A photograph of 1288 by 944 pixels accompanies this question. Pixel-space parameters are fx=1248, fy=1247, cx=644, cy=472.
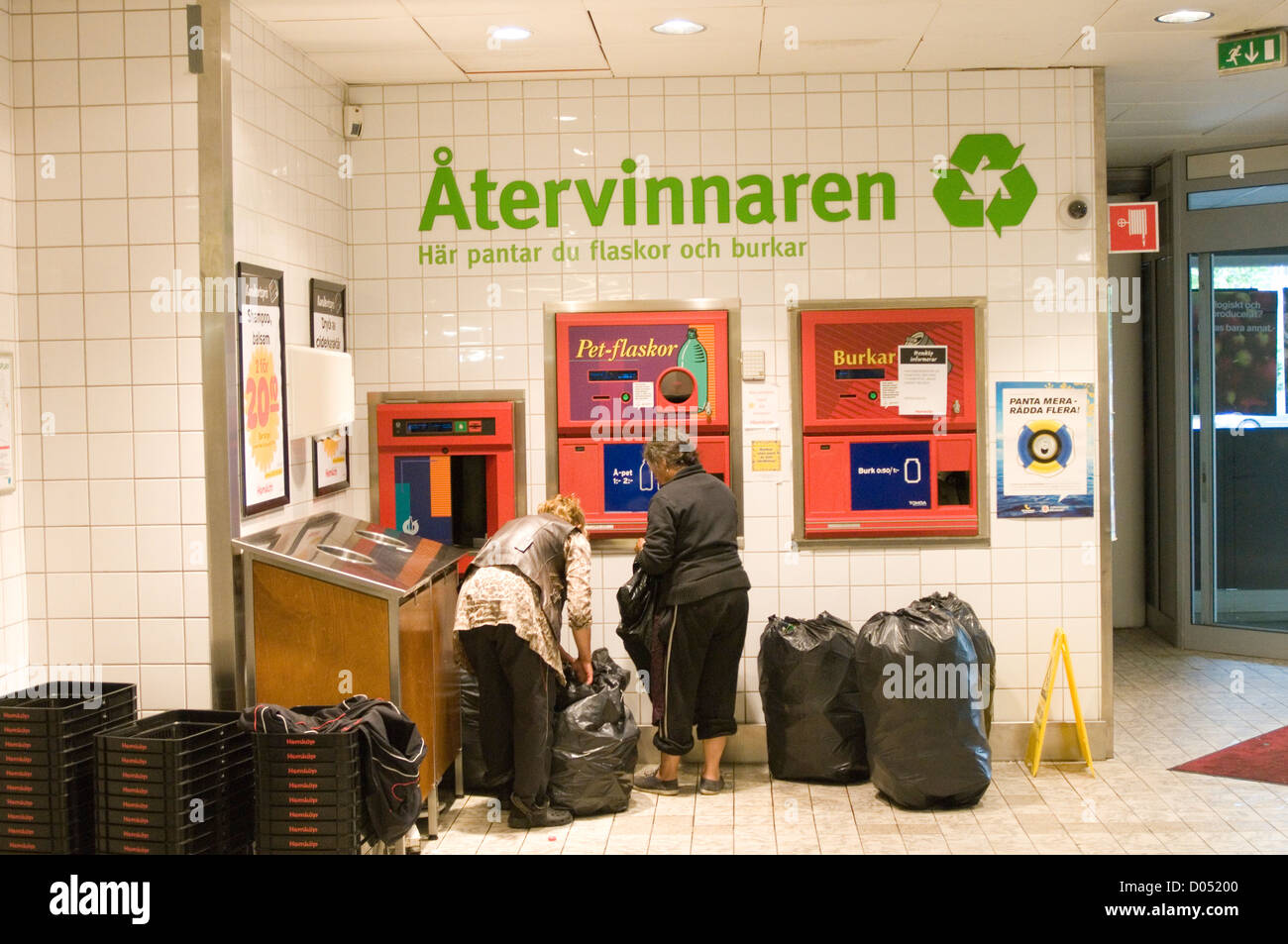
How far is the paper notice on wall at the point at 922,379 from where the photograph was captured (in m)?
5.61

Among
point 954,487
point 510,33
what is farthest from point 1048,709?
point 510,33

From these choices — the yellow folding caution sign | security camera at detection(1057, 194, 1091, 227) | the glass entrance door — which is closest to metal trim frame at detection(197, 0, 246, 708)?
the yellow folding caution sign

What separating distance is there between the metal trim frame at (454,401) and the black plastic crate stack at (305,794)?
201 cm

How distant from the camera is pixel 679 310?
5.65 metres

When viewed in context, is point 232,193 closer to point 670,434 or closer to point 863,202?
point 670,434

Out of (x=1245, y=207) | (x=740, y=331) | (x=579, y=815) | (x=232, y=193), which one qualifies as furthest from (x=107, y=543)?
(x=1245, y=207)

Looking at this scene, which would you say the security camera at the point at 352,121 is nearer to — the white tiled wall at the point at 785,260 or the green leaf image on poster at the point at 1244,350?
the white tiled wall at the point at 785,260

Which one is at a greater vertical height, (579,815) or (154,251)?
(154,251)

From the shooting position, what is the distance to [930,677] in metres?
4.90

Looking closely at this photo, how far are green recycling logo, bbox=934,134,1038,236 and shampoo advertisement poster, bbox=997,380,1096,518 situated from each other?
753mm

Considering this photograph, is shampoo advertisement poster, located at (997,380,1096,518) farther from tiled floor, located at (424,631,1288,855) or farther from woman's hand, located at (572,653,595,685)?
woman's hand, located at (572,653,595,685)

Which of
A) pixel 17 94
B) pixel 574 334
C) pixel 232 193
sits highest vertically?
pixel 17 94

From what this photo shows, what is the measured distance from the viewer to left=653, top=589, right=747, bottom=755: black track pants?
5.04m

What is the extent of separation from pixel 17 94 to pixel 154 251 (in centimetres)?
72
